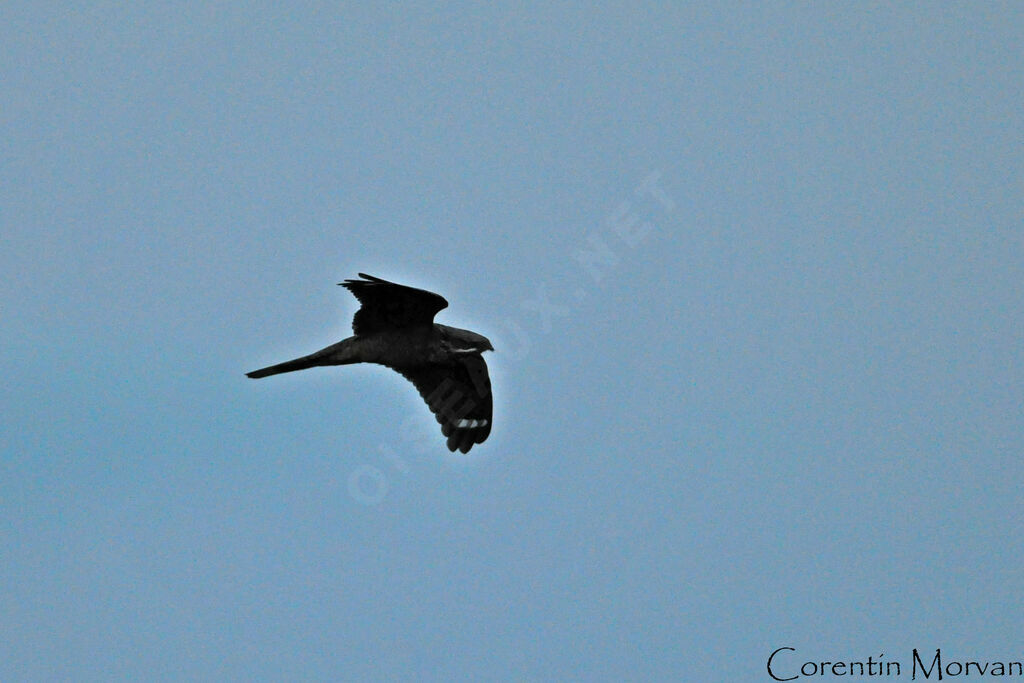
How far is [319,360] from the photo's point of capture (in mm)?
18062

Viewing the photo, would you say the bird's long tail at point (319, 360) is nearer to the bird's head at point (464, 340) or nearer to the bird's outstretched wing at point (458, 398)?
the bird's head at point (464, 340)

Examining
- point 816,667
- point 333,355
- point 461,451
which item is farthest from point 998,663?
point 333,355

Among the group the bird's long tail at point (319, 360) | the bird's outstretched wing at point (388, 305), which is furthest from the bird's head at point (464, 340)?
Result: the bird's long tail at point (319, 360)

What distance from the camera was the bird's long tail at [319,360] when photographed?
57.8ft

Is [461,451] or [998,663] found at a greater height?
[461,451]

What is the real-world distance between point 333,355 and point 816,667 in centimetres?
839

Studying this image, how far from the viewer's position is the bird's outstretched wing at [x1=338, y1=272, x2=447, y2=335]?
680 inches

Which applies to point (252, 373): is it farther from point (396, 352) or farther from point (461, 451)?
point (461, 451)

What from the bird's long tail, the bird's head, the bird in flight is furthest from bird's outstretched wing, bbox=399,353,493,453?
the bird's long tail

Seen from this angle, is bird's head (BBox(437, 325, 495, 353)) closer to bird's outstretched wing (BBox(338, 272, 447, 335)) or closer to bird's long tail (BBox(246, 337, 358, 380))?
bird's outstretched wing (BBox(338, 272, 447, 335))

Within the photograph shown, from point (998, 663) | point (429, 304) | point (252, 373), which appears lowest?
point (998, 663)

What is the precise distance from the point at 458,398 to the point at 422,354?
1733 mm

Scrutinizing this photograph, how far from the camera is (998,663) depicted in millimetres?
17922

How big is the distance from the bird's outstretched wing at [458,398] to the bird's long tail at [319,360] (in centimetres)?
163
